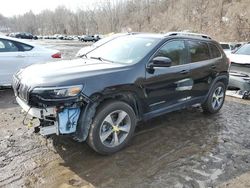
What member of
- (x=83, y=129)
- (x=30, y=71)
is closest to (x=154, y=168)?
(x=83, y=129)

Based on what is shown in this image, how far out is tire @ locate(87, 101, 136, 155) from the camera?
4004 mm

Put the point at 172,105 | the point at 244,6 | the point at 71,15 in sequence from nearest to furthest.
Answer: the point at 172,105
the point at 244,6
the point at 71,15

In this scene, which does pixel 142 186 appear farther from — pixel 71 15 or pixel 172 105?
pixel 71 15

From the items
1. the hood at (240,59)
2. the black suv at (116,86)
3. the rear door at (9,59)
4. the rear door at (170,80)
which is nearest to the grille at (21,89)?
the black suv at (116,86)

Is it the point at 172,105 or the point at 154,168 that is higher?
the point at 172,105

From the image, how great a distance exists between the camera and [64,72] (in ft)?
13.2

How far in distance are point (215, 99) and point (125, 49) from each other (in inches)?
102

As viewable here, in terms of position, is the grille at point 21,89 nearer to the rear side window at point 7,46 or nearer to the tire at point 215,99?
the rear side window at point 7,46

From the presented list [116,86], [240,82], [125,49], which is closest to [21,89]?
[116,86]

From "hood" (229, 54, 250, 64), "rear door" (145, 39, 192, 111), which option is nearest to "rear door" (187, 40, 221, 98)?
"rear door" (145, 39, 192, 111)

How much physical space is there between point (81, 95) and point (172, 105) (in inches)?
77.7

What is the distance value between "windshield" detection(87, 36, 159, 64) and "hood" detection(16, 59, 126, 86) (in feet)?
0.89

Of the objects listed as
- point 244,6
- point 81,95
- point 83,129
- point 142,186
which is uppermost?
point 244,6

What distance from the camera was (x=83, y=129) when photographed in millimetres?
3893
